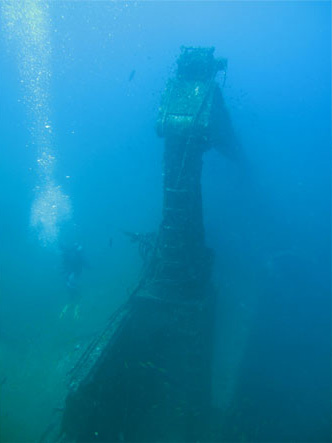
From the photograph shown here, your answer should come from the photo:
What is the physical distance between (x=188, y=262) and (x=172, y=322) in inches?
53.4

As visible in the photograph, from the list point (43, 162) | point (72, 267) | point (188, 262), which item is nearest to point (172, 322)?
point (188, 262)

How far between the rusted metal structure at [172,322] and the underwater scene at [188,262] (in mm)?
32

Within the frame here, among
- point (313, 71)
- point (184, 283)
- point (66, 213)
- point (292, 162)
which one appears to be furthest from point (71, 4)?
point (184, 283)

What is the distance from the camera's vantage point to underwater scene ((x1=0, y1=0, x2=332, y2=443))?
587cm

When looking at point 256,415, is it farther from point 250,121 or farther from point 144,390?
point 250,121

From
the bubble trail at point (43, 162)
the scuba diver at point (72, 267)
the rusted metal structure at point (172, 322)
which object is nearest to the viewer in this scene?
the rusted metal structure at point (172, 322)

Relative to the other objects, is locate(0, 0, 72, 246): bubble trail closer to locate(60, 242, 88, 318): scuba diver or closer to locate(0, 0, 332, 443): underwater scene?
locate(0, 0, 332, 443): underwater scene

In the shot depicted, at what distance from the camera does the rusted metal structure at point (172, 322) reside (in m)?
5.48

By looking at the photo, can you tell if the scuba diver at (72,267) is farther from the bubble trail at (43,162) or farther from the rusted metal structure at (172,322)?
the bubble trail at (43,162)

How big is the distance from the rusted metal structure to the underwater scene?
0.03 meters

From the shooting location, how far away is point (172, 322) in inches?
261

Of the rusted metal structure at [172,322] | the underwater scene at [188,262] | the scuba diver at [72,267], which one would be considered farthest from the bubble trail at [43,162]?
the rusted metal structure at [172,322]

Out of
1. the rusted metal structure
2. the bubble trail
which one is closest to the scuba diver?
the rusted metal structure

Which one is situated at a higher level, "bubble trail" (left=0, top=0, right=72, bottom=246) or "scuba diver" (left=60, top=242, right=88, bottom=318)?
"bubble trail" (left=0, top=0, right=72, bottom=246)
